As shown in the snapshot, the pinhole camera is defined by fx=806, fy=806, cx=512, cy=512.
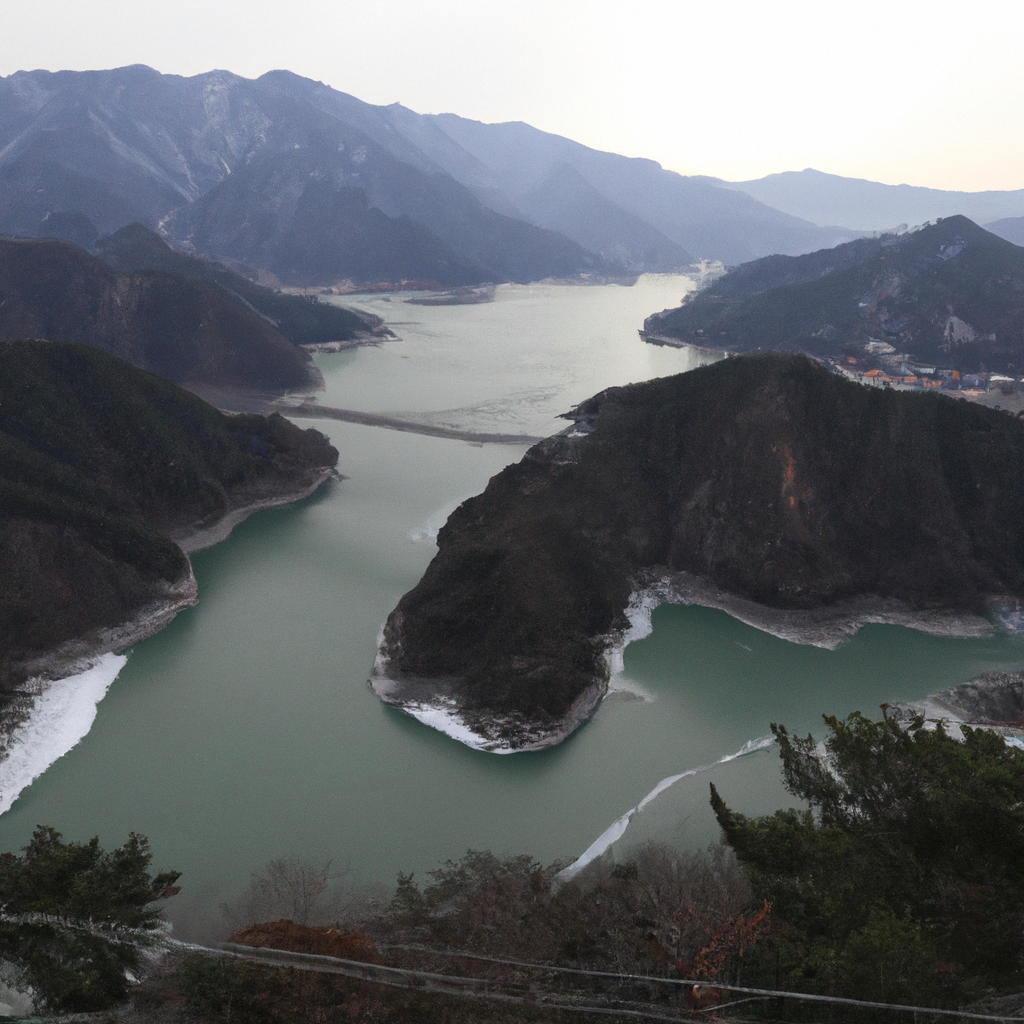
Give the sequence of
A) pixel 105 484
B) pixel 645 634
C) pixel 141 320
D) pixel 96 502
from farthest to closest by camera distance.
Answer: pixel 141 320 → pixel 105 484 → pixel 96 502 → pixel 645 634

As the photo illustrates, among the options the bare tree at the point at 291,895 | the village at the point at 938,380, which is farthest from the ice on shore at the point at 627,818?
the village at the point at 938,380

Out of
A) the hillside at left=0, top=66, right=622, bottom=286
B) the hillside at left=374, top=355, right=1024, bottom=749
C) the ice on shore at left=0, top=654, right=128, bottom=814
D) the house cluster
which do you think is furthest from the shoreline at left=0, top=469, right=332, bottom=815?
the hillside at left=0, top=66, right=622, bottom=286

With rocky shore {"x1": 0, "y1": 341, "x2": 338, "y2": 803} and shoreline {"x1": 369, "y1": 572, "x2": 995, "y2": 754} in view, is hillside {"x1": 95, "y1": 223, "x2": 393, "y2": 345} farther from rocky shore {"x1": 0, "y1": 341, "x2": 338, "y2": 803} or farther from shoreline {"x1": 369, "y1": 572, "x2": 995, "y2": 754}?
shoreline {"x1": 369, "y1": 572, "x2": 995, "y2": 754}

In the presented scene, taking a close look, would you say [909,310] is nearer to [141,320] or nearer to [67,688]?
[141,320]

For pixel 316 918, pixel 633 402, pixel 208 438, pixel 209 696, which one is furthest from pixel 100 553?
pixel 633 402

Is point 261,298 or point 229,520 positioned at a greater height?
point 261,298

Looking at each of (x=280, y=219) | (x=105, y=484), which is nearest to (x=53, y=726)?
(x=105, y=484)
